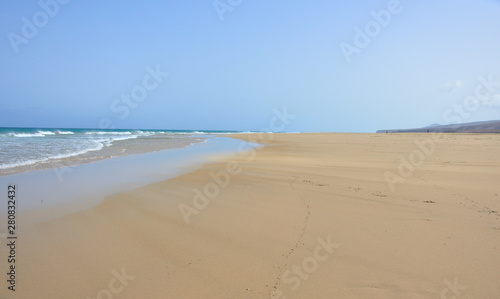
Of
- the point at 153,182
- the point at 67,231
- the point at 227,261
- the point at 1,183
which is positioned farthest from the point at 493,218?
the point at 1,183

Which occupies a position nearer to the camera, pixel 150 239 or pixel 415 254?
pixel 415 254

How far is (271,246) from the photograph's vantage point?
3762mm

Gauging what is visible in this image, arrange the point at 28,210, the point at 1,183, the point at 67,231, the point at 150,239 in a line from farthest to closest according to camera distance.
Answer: the point at 1,183 < the point at 28,210 < the point at 67,231 < the point at 150,239

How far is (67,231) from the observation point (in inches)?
168

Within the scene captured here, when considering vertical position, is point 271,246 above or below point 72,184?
above

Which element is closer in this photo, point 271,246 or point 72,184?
point 271,246

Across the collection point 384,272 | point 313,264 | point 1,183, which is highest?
point 384,272

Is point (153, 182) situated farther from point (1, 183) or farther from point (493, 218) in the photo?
point (493, 218)

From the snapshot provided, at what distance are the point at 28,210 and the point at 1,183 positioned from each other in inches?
131

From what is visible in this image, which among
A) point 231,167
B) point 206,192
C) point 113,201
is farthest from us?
point 231,167

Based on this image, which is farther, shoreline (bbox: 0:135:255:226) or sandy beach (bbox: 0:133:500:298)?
shoreline (bbox: 0:135:255:226)

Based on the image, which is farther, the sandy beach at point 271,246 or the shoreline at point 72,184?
the shoreline at point 72,184

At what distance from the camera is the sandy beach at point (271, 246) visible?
284cm

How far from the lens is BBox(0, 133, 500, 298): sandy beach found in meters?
2.84
